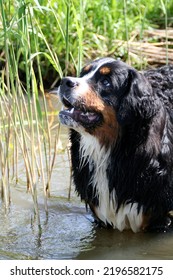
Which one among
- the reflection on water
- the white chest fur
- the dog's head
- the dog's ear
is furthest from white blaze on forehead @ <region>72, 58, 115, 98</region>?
the reflection on water

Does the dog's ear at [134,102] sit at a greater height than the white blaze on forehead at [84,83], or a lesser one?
lesser

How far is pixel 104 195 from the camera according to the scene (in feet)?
17.3

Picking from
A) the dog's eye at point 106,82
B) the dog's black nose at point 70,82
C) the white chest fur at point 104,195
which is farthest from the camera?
the white chest fur at point 104,195

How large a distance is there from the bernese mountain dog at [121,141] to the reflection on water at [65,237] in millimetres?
133

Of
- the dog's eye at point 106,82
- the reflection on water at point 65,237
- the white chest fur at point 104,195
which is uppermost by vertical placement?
the dog's eye at point 106,82

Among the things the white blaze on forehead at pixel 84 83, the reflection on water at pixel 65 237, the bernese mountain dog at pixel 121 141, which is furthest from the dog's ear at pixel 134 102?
the reflection on water at pixel 65 237

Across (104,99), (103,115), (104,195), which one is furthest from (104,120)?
(104,195)

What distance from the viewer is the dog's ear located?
16.2ft

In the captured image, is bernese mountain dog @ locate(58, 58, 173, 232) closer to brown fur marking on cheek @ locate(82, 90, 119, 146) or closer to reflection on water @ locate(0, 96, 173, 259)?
brown fur marking on cheek @ locate(82, 90, 119, 146)

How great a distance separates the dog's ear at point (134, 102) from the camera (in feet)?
16.2

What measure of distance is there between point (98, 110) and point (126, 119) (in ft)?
0.68

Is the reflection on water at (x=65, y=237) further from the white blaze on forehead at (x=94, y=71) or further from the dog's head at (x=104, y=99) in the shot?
the white blaze on forehead at (x=94, y=71)
